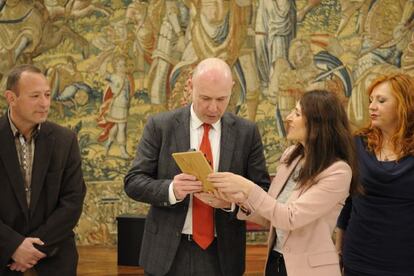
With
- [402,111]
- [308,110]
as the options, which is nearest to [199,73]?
[308,110]

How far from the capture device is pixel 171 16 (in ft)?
24.0

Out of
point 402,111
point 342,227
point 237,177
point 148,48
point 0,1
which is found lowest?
point 342,227

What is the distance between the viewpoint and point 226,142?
361 centimetres

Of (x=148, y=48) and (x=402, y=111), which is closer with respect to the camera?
(x=402, y=111)

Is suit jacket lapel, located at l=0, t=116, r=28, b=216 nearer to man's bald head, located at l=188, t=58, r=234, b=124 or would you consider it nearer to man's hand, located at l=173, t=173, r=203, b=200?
man's hand, located at l=173, t=173, r=203, b=200

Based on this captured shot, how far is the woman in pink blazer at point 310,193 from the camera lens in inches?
128

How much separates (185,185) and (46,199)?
3.68 ft

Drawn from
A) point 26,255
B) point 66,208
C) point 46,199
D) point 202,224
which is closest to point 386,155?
point 202,224

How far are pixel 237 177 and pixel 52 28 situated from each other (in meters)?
4.68

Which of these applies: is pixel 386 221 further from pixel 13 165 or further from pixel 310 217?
pixel 13 165

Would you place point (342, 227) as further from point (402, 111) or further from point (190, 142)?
point (190, 142)

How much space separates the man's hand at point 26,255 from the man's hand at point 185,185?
3.47 ft

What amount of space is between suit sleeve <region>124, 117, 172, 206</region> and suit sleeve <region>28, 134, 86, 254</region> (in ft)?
1.86

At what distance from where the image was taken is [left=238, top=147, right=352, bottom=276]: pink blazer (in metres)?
3.24
